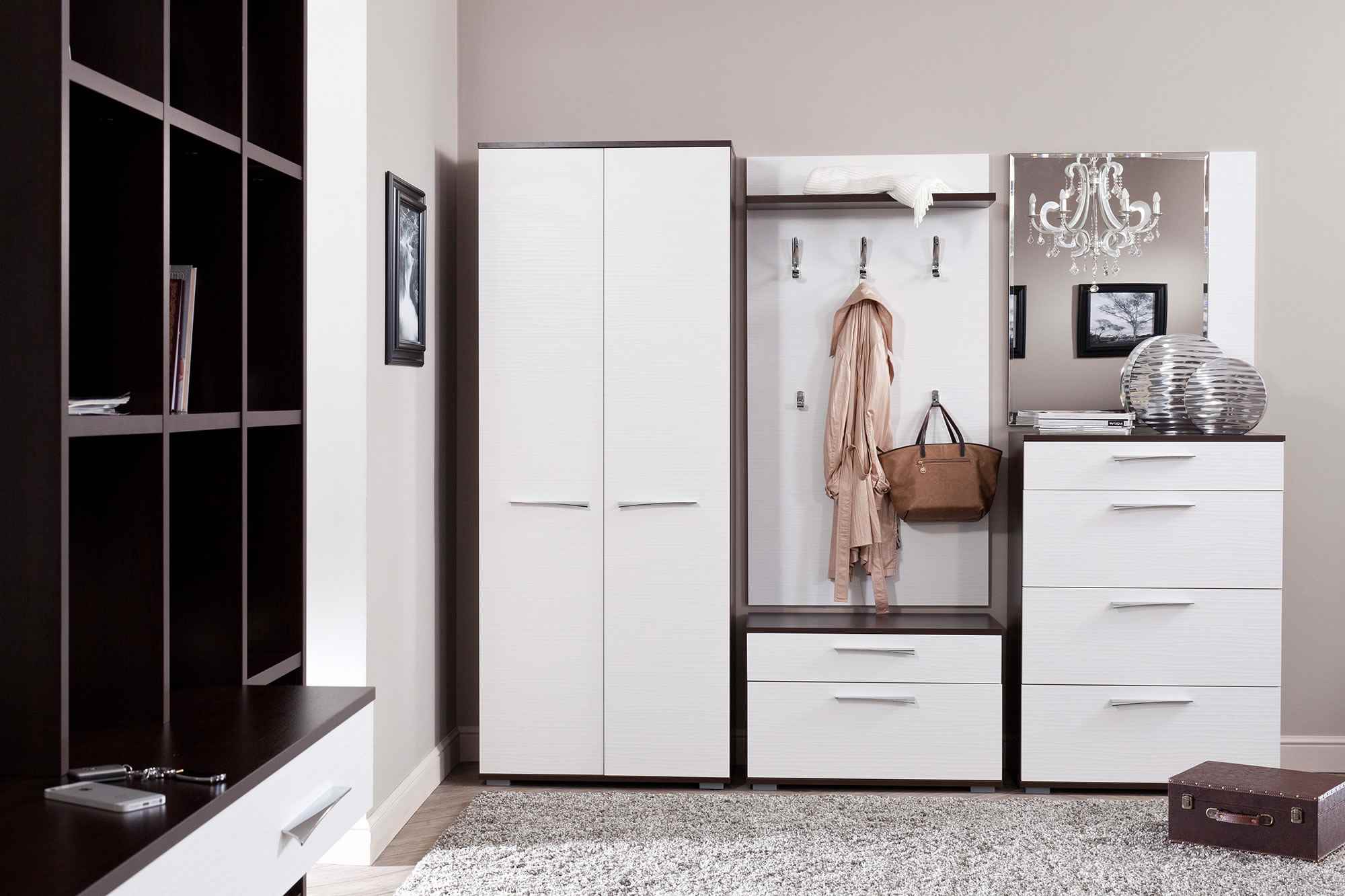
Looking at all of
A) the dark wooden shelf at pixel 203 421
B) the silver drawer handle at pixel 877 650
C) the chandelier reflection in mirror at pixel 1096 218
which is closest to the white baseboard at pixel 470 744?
the silver drawer handle at pixel 877 650

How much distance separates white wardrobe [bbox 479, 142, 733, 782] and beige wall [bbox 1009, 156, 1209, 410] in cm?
104

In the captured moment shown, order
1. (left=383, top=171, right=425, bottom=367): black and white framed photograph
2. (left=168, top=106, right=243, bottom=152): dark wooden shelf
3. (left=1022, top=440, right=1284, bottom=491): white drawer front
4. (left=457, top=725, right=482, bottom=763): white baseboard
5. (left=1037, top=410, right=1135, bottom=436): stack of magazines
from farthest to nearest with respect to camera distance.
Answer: (left=457, top=725, right=482, bottom=763): white baseboard < (left=1037, top=410, right=1135, bottom=436): stack of magazines < (left=1022, top=440, right=1284, bottom=491): white drawer front < (left=383, top=171, right=425, bottom=367): black and white framed photograph < (left=168, top=106, right=243, bottom=152): dark wooden shelf

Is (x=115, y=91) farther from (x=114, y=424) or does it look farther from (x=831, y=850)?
(x=831, y=850)

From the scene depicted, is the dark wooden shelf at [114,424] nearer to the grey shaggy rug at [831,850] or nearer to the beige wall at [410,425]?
the beige wall at [410,425]

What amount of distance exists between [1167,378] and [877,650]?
1227mm

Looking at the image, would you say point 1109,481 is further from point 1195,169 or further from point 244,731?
point 244,731

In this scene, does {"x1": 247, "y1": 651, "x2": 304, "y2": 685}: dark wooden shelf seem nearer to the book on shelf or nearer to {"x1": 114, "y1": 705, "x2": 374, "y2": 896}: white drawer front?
{"x1": 114, "y1": 705, "x2": 374, "y2": 896}: white drawer front

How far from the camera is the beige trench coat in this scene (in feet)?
11.7

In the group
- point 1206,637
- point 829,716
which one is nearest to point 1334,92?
point 1206,637

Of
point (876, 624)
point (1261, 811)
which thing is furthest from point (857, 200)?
point (1261, 811)

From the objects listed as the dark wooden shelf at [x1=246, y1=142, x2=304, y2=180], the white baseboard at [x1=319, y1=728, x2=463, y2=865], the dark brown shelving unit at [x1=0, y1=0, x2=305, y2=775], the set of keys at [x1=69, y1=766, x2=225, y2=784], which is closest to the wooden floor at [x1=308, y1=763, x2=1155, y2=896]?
the white baseboard at [x1=319, y1=728, x2=463, y2=865]

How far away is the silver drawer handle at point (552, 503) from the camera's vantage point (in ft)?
11.2

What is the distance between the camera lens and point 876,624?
3.45 m

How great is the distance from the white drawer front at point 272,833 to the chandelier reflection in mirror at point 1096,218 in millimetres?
2920
